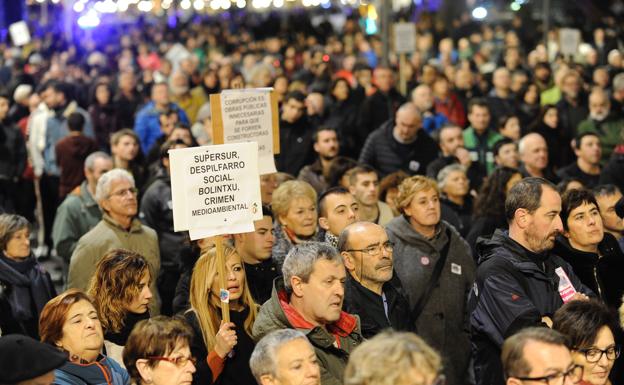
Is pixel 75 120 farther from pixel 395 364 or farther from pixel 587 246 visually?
pixel 395 364

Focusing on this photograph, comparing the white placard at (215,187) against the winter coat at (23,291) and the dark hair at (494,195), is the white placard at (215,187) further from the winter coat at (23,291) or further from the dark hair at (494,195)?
the dark hair at (494,195)

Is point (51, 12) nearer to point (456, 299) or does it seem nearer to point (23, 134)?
point (23, 134)

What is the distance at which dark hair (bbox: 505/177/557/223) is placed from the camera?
23.5 ft

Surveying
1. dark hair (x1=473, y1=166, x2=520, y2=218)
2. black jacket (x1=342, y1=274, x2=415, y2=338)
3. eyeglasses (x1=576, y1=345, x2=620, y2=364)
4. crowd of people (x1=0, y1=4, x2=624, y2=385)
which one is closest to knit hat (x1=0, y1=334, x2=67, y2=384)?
crowd of people (x1=0, y1=4, x2=624, y2=385)

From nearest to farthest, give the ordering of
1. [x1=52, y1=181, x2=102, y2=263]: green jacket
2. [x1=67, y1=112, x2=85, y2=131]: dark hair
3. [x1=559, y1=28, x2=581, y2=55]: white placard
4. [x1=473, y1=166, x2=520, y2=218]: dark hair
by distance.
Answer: [x1=473, y1=166, x2=520, y2=218]: dark hair
[x1=52, y1=181, x2=102, y2=263]: green jacket
[x1=67, y1=112, x2=85, y2=131]: dark hair
[x1=559, y1=28, x2=581, y2=55]: white placard

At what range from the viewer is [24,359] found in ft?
17.4

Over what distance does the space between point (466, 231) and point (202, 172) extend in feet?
14.3

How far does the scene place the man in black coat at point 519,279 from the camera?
22.3ft

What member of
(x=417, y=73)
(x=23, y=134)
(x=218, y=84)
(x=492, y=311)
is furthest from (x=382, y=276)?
(x=417, y=73)

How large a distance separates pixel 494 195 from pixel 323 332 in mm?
3886

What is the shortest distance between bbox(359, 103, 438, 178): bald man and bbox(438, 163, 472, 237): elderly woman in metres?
1.72

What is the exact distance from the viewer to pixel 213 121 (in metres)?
8.22

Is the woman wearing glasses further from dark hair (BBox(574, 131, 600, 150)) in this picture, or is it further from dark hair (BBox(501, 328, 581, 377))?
dark hair (BBox(574, 131, 600, 150))

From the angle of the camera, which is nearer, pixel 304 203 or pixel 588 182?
pixel 304 203
